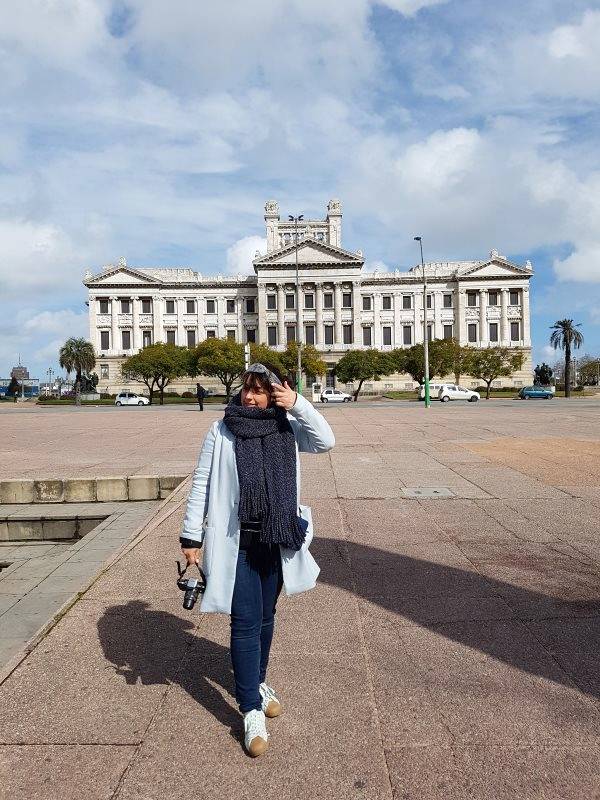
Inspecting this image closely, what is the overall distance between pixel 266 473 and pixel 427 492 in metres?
6.19

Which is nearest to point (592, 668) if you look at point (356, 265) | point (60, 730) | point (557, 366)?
point (60, 730)

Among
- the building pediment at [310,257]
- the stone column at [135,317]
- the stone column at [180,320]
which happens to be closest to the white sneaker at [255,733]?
the building pediment at [310,257]

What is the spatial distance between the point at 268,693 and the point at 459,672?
1.07m

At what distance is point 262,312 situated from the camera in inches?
3278

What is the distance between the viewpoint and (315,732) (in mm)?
2887

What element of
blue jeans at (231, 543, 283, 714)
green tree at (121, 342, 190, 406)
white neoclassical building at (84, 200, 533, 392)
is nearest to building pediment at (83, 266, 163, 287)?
white neoclassical building at (84, 200, 533, 392)

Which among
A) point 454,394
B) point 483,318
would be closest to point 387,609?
point 454,394

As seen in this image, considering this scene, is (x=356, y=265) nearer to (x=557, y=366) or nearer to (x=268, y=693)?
(x=557, y=366)

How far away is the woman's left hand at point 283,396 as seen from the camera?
290 centimetres

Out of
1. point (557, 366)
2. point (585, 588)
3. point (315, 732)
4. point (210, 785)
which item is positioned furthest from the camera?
point (557, 366)

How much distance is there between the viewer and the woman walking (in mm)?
2877

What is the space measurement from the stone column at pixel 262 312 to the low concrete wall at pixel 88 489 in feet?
240

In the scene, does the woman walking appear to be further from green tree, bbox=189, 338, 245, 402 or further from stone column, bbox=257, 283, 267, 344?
stone column, bbox=257, 283, 267, 344

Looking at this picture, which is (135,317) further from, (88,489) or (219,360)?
(88,489)
